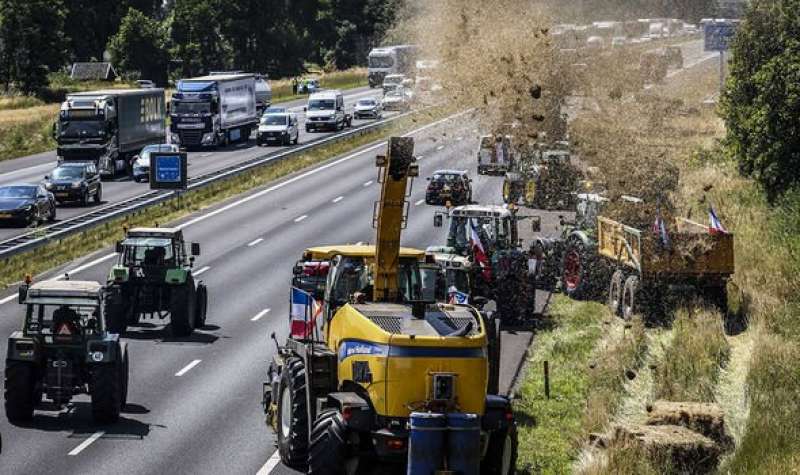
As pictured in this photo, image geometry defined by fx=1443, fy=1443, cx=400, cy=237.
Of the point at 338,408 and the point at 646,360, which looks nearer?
the point at 338,408

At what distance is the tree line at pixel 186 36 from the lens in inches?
4651

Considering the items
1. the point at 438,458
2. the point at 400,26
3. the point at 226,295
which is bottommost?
the point at 226,295

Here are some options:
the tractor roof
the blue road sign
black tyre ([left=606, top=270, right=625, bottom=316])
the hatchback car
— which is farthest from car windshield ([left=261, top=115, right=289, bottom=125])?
the tractor roof

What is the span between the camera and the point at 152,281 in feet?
116

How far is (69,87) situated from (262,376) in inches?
3896

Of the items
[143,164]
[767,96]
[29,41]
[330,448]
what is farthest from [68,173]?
[29,41]

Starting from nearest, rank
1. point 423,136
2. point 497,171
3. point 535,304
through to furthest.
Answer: point 535,304
point 497,171
point 423,136

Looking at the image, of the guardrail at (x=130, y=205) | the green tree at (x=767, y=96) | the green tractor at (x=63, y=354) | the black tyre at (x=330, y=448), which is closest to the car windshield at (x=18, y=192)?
the guardrail at (x=130, y=205)

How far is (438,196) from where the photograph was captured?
64250mm

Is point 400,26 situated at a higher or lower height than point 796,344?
higher

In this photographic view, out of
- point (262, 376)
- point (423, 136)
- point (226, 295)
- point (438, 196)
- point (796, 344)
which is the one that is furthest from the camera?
point (423, 136)

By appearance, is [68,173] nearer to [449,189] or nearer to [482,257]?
[449,189]

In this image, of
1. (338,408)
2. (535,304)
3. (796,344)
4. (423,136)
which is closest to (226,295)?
(535,304)

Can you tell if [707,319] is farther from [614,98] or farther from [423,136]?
[423,136]
